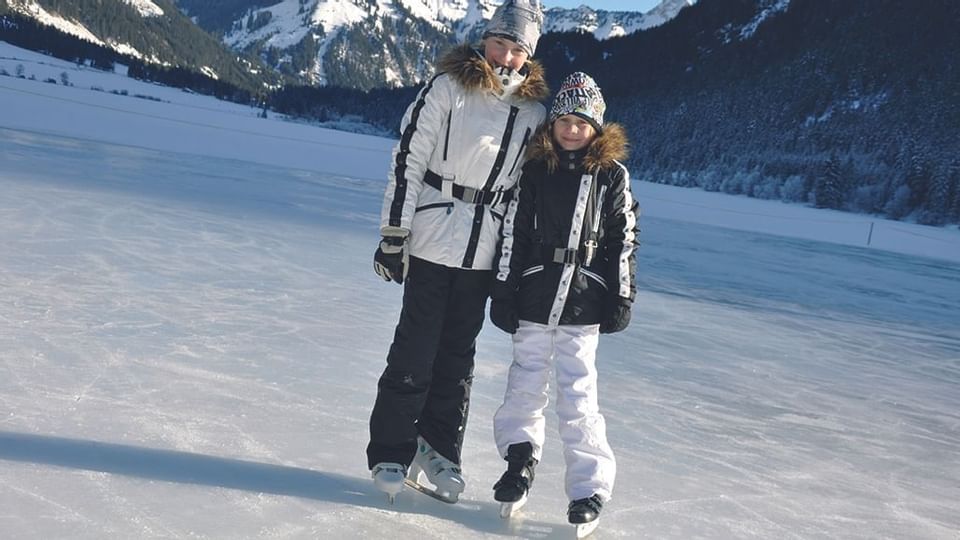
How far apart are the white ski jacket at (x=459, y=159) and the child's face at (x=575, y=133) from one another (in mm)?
120

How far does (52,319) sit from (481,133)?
211cm

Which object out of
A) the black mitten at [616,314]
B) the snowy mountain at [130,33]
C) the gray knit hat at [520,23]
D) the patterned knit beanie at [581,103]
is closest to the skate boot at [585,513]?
the black mitten at [616,314]

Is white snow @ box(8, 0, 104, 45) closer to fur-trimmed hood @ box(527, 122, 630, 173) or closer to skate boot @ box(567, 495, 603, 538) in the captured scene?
fur-trimmed hood @ box(527, 122, 630, 173)

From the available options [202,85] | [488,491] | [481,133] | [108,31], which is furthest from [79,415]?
[108,31]

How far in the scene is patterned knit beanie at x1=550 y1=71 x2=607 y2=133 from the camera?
215cm

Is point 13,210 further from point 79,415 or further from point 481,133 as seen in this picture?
point 481,133

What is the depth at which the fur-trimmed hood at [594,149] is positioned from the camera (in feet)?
6.98

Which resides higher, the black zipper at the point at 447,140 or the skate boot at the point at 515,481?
the black zipper at the point at 447,140

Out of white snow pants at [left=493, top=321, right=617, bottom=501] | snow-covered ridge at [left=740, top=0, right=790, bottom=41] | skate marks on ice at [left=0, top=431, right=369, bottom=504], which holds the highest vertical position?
snow-covered ridge at [left=740, top=0, right=790, bottom=41]

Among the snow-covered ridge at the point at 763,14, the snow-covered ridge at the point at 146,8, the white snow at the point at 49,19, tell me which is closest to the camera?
the snow-covered ridge at the point at 763,14

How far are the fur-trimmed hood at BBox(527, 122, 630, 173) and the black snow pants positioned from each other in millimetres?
358

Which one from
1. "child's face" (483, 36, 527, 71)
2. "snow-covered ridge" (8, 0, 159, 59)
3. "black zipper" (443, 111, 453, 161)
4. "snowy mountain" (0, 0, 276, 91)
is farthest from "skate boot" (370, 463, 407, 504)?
"snow-covered ridge" (8, 0, 159, 59)

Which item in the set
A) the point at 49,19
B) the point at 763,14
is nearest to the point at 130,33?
the point at 49,19

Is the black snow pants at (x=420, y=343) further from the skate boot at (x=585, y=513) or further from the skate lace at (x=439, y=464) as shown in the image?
the skate boot at (x=585, y=513)
